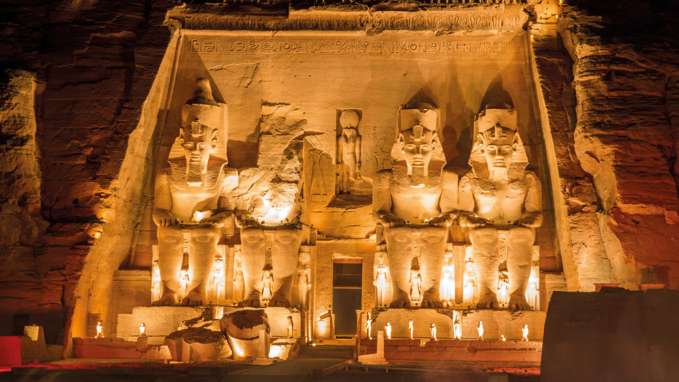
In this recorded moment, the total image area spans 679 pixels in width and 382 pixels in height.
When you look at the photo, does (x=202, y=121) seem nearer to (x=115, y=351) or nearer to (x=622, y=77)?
(x=115, y=351)

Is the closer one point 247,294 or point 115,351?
point 115,351

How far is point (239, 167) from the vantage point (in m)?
21.3

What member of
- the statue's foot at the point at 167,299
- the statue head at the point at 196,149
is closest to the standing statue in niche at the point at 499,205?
the statue head at the point at 196,149

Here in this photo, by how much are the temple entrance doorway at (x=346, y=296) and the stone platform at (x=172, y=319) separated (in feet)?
11.3

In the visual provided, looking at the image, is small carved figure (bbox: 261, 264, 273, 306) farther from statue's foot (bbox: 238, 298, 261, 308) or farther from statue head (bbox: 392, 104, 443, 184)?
statue head (bbox: 392, 104, 443, 184)

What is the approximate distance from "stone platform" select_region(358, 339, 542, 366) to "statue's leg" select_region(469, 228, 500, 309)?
6.90ft

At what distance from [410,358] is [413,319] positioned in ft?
6.53

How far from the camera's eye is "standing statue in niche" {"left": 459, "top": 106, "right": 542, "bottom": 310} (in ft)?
64.4

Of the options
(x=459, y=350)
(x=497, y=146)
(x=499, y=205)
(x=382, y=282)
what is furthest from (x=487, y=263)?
(x=459, y=350)

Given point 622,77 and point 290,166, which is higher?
point 622,77

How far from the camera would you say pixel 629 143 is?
18.7 m

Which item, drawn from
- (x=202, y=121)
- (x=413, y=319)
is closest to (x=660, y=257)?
(x=413, y=319)

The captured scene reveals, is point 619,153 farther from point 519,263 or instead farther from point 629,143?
point 519,263

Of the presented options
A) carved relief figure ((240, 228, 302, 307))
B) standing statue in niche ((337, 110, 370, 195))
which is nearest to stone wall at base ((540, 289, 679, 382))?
carved relief figure ((240, 228, 302, 307))
